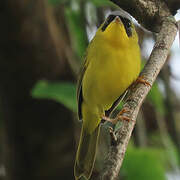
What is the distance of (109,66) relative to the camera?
2.44 metres

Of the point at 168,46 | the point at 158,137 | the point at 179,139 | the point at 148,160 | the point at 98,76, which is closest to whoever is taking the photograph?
the point at 168,46

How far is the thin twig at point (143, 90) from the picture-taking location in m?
1.50

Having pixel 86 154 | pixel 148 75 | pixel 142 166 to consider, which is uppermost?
pixel 148 75

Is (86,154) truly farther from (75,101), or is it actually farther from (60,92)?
(60,92)

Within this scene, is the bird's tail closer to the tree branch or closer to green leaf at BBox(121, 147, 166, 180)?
green leaf at BBox(121, 147, 166, 180)

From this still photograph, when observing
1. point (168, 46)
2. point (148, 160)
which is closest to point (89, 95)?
point (148, 160)

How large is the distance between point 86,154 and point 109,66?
0.61 metres

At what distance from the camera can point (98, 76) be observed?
97.5 inches

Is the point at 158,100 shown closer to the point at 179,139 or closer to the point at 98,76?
the point at 179,139

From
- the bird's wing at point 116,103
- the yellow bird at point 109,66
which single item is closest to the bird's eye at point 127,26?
the yellow bird at point 109,66

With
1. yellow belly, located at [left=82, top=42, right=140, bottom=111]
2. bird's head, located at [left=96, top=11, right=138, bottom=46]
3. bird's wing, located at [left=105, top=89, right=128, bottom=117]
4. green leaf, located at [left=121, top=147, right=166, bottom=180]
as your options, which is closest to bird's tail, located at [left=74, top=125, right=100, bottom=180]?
bird's wing, located at [left=105, top=89, right=128, bottom=117]

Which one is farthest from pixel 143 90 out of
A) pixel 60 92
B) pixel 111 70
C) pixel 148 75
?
pixel 60 92

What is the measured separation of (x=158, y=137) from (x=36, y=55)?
1.58 m

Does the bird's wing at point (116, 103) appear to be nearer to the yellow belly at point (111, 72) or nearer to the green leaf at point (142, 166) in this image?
the yellow belly at point (111, 72)
